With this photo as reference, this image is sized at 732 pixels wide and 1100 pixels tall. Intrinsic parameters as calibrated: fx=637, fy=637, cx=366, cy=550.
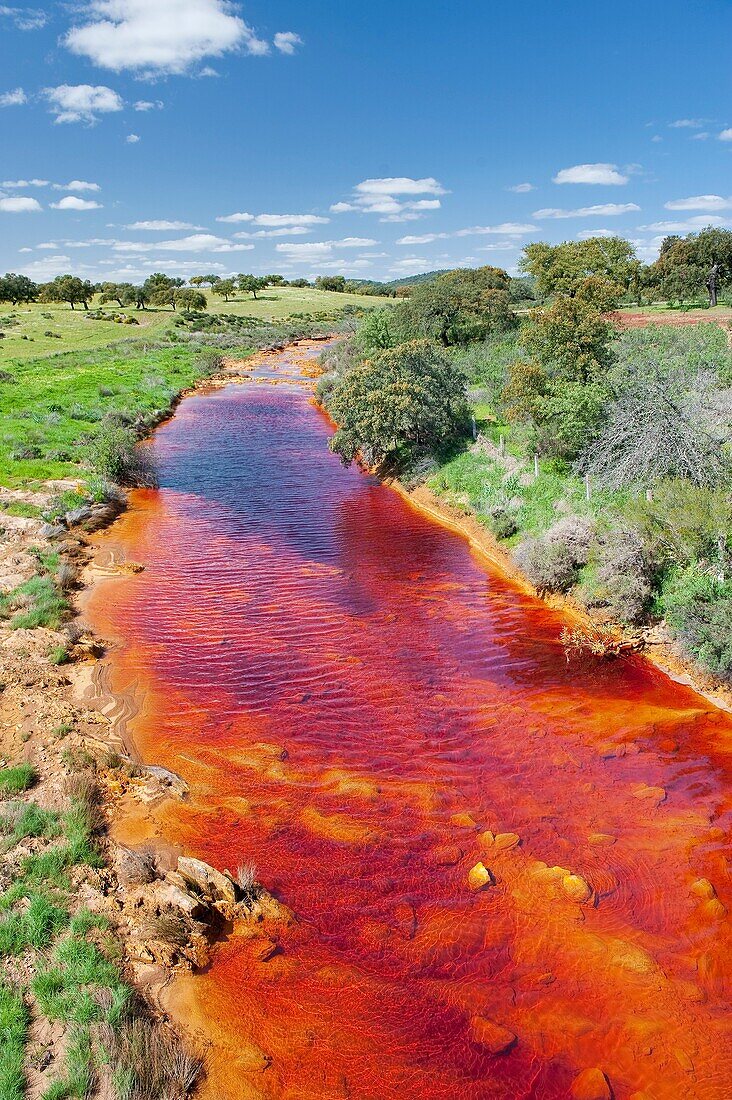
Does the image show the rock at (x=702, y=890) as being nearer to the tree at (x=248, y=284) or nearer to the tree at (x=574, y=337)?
the tree at (x=574, y=337)

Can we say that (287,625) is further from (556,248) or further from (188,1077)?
(556,248)

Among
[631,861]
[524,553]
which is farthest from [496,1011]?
[524,553]

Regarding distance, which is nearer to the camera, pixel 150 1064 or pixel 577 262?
pixel 150 1064

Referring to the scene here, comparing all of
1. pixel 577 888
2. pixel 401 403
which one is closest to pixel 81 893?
pixel 577 888

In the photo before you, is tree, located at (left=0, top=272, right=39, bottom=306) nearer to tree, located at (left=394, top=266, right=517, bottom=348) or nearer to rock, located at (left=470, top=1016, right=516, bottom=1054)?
tree, located at (left=394, top=266, right=517, bottom=348)

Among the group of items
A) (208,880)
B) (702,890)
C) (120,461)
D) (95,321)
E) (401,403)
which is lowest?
(702,890)

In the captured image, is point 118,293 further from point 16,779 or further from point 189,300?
point 16,779
